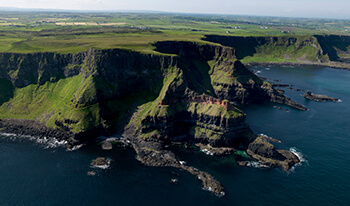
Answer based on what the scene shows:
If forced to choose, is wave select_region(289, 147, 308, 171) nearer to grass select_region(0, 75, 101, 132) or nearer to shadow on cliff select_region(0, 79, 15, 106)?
grass select_region(0, 75, 101, 132)

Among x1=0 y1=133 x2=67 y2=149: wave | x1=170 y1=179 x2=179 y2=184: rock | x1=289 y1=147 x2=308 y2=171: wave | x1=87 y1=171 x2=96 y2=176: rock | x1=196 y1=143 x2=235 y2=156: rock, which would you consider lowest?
x1=87 y1=171 x2=96 y2=176: rock

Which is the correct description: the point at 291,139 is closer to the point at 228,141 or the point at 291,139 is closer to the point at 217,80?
the point at 228,141

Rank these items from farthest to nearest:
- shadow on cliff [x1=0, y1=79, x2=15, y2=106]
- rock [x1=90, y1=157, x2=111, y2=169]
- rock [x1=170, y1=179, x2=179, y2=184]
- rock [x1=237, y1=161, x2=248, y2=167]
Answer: shadow on cliff [x1=0, y1=79, x2=15, y2=106] → rock [x1=237, y1=161, x2=248, y2=167] → rock [x1=90, y1=157, x2=111, y2=169] → rock [x1=170, y1=179, x2=179, y2=184]

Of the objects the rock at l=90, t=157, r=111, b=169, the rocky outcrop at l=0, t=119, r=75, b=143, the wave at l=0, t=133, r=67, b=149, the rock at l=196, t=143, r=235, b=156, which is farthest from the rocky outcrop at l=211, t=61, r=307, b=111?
the wave at l=0, t=133, r=67, b=149

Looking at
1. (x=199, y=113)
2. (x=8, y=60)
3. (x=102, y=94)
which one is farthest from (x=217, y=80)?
(x=8, y=60)

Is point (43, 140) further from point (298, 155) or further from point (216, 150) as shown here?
point (298, 155)

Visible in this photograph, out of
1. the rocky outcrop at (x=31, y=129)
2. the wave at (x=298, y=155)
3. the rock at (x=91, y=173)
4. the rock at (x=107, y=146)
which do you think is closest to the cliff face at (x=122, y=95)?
the rocky outcrop at (x=31, y=129)
